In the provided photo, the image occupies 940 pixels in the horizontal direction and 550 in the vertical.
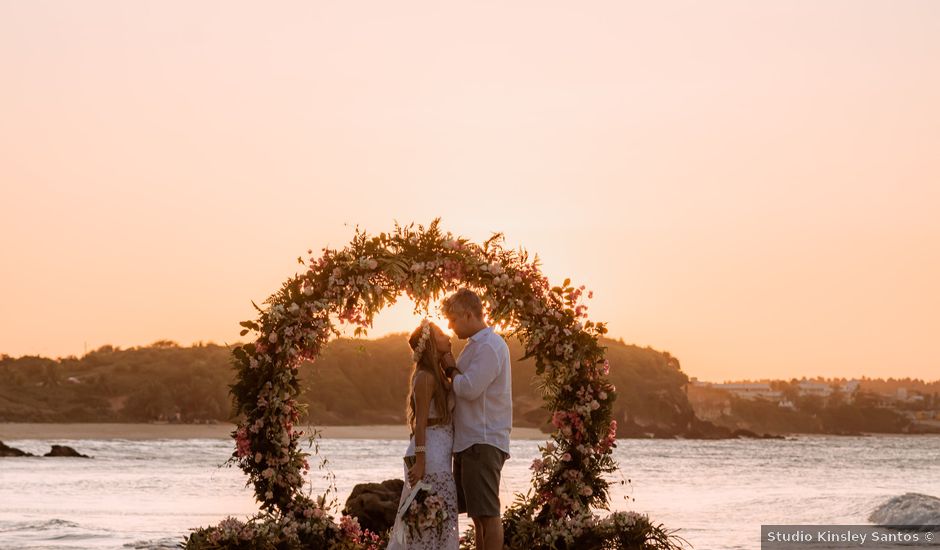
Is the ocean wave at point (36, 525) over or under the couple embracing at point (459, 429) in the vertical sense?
under

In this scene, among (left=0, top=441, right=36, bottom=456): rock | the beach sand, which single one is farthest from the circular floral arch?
the beach sand

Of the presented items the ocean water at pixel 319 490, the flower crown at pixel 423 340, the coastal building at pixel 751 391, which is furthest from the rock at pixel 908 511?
the coastal building at pixel 751 391

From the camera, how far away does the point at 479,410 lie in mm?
10984

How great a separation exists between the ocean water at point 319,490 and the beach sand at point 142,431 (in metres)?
5.09

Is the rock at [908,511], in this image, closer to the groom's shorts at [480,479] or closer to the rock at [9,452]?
the groom's shorts at [480,479]

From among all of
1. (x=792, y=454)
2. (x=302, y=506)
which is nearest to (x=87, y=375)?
(x=792, y=454)

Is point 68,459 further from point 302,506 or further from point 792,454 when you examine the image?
point 792,454

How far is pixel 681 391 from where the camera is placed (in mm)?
123062

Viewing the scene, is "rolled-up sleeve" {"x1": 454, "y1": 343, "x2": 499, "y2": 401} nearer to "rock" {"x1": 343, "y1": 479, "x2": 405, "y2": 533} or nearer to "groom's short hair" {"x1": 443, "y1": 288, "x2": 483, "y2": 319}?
"groom's short hair" {"x1": 443, "y1": 288, "x2": 483, "y2": 319}

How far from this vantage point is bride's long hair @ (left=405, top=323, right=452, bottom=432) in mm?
10656

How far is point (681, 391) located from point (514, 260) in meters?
112

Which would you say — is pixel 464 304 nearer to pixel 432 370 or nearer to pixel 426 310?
pixel 432 370

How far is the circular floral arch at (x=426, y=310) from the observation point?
12891mm

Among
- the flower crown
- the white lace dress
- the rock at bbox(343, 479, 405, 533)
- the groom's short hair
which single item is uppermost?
the groom's short hair
